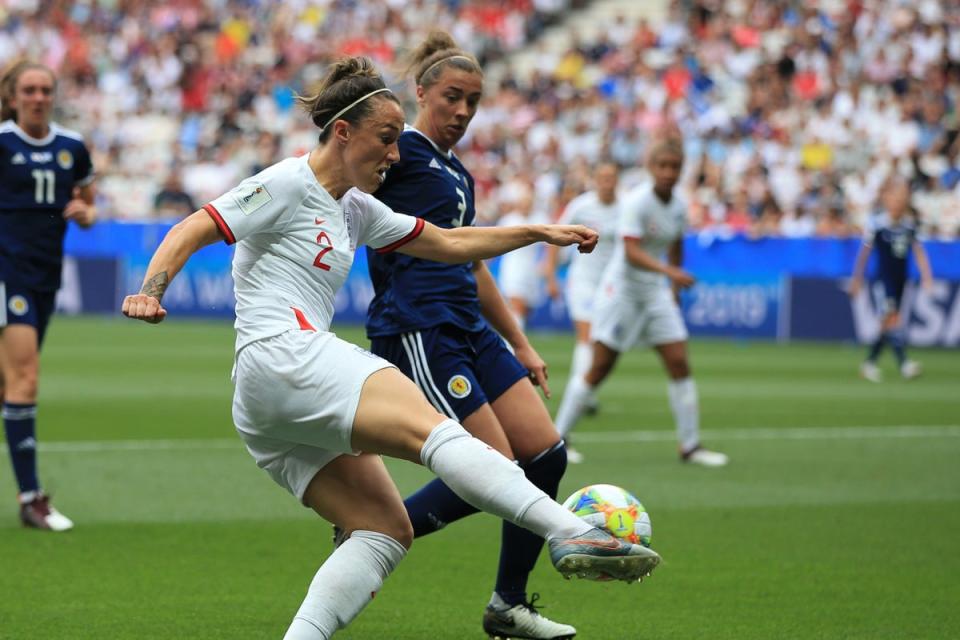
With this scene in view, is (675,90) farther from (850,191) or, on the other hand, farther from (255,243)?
(255,243)

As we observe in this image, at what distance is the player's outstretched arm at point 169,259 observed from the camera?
464 cm

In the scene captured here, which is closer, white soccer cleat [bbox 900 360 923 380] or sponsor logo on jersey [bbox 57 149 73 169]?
sponsor logo on jersey [bbox 57 149 73 169]

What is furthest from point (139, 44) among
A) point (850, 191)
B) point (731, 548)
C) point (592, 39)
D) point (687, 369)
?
point (731, 548)

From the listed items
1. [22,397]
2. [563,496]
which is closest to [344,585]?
[22,397]

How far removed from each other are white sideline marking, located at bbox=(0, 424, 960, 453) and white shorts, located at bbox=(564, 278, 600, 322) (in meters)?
1.56

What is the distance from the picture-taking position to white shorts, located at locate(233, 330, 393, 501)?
15.9 feet

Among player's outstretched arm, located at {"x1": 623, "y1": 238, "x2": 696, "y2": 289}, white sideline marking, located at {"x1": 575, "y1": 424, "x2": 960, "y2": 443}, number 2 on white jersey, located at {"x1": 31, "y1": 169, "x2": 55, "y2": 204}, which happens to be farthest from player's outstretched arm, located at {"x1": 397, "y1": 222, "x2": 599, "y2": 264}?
white sideline marking, located at {"x1": 575, "y1": 424, "x2": 960, "y2": 443}

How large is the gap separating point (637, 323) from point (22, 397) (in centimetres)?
→ 509

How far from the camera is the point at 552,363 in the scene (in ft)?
69.6

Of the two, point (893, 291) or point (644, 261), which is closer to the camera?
point (644, 261)

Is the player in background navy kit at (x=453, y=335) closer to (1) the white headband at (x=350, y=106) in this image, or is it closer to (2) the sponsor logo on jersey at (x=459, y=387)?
(2) the sponsor logo on jersey at (x=459, y=387)

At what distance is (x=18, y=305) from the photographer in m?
8.96

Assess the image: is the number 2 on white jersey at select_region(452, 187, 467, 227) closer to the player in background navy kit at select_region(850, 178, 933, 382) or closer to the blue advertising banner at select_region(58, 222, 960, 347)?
the player in background navy kit at select_region(850, 178, 933, 382)

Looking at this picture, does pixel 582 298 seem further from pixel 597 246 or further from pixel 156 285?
pixel 156 285
